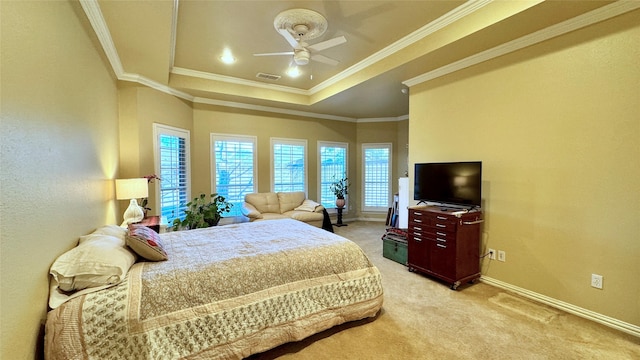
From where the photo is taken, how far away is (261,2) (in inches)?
104

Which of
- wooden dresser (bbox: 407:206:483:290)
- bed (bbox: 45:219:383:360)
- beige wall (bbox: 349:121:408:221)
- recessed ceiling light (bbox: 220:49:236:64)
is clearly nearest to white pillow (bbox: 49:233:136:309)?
bed (bbox: 45:219:383:360)

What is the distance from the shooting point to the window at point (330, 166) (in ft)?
22.6

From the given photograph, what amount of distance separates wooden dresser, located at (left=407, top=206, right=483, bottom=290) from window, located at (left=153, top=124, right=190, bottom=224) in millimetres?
3956

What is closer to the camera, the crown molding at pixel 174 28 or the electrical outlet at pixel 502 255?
the crown molding at pixel 174 28

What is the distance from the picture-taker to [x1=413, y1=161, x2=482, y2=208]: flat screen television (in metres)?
3.11

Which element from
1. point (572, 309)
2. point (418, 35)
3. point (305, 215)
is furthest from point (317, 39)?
point (572, 309)

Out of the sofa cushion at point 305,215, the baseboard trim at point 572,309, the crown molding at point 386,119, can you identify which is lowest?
the baseboard trim at point 572,309

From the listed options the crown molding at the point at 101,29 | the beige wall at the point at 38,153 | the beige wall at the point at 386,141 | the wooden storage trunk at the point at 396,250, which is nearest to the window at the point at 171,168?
the crown molding at the point at 101,29

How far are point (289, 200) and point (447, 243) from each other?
3476 millimetres

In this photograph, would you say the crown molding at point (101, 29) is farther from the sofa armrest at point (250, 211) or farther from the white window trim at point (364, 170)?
the white window trim at point (364, 170)

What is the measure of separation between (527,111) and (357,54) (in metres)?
2.23

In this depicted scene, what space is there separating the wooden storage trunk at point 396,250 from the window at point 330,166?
2913 millimetres

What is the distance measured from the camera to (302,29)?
116 inches

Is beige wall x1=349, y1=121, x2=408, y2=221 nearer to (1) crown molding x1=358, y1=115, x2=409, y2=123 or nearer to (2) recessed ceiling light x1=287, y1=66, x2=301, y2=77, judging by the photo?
(1) crown molding x1=358, y1=115, x2=409, y2=123
